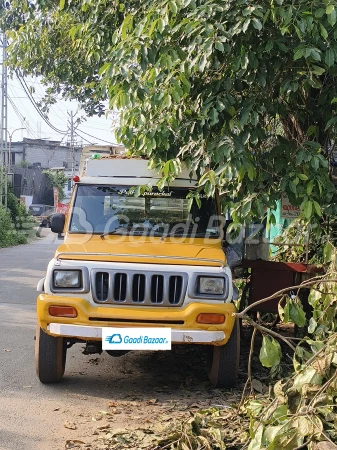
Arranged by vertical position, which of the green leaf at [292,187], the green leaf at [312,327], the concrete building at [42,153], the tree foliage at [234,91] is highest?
the concrete building at [42,153]

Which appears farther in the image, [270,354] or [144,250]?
[144,250]

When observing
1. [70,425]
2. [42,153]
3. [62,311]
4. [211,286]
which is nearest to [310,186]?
[211,286]

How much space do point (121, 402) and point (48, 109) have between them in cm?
1056

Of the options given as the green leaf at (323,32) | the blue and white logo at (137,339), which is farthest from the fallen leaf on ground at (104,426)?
the green leaf at (323,32)

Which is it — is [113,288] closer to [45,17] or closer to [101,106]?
[45,17]

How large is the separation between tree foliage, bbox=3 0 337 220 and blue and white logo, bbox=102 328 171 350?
145 centimetres

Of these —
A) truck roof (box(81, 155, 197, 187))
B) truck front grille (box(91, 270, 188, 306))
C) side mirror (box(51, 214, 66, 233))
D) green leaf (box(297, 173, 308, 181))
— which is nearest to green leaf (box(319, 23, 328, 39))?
green leaf (box(297, 173, 308, 181))

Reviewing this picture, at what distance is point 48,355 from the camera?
18.0 feet

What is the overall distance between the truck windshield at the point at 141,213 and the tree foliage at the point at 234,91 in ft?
1.26

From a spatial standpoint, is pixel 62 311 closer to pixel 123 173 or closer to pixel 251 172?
pixel 123 173

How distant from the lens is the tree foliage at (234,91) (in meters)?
5.15

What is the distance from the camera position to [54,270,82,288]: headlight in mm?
5305

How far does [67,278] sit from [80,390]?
43.9 inches

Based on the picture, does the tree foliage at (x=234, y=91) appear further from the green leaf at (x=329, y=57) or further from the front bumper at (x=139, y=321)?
the front bumper at (x=139, y=321)
